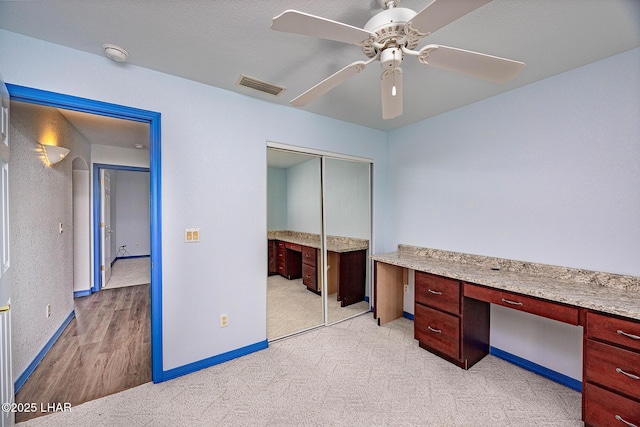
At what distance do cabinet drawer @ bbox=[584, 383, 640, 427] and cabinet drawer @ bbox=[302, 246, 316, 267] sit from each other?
262 cm

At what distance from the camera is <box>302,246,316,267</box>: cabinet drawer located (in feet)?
11.6

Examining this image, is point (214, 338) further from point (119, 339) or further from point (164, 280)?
point (119, 339)

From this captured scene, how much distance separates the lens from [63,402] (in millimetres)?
1894

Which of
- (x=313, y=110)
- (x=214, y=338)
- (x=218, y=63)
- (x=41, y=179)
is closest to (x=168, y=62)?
(x=218, y=63)

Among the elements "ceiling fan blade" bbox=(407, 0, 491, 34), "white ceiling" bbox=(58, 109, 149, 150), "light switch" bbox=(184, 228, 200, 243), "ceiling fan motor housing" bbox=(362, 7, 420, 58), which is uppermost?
"white ceiling" bbox=(58, 109, 149, 150)

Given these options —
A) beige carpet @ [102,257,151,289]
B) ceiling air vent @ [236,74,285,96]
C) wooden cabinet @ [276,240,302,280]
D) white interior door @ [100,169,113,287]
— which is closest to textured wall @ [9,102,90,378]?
white interior door @ [100,169,113,287]

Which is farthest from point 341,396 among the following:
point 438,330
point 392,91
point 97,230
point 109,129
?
point 97,230

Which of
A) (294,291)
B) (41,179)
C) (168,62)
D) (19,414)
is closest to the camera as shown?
(19,414)

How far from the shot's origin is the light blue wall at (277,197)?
3182mm

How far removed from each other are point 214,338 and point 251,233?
100 cm

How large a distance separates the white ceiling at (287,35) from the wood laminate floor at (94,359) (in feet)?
8.21

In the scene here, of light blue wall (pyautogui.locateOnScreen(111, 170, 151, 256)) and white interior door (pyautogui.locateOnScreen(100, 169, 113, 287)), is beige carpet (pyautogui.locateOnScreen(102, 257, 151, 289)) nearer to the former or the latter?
white interior door (pyautogui.locateOnScreen(100, 169, 113, 287))

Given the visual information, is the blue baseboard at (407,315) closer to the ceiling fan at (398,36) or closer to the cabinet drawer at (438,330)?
the cabinet drawer at (438,330)

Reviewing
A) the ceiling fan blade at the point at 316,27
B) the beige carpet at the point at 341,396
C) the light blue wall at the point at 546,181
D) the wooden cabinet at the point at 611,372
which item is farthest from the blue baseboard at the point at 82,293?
the wooden cabinet at the point at 611,372
